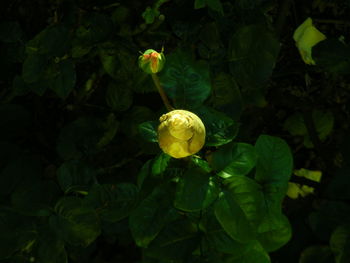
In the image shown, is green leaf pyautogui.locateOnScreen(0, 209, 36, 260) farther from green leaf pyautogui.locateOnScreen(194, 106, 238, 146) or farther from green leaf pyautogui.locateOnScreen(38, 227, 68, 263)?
green leaf pyautogui.locateOnScreen(194, 106, 238, 146)

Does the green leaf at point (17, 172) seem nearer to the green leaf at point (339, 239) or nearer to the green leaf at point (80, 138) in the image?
the green leaf at point (80, 138)

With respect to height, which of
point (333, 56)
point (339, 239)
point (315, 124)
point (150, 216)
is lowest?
point (315, 124)

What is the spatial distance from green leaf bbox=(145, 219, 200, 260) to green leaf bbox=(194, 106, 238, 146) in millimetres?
144

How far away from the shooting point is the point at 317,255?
2.65ft

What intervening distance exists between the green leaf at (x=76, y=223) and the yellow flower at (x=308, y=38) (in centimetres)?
55

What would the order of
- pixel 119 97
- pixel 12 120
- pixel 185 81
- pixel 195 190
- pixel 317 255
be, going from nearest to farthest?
1. pixel 195 190
2. pixel 185 81
3. pixel 317 255
4. pixel 119 97
5. pixel 12 120

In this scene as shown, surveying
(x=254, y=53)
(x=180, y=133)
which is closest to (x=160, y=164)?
(x=180, y=133)

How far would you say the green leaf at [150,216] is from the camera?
2.13ft

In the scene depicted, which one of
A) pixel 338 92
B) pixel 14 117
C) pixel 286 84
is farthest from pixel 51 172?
pixel 338 92

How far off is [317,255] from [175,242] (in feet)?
0.96

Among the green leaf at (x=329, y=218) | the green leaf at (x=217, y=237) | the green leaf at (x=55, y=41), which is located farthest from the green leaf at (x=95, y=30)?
the green leaf at (x=329, y=218)

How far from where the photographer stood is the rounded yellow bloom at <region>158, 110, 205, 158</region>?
50 cm

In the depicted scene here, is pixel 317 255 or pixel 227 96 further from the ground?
pixel 227 96

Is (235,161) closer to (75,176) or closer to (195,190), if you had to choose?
(195,190)
